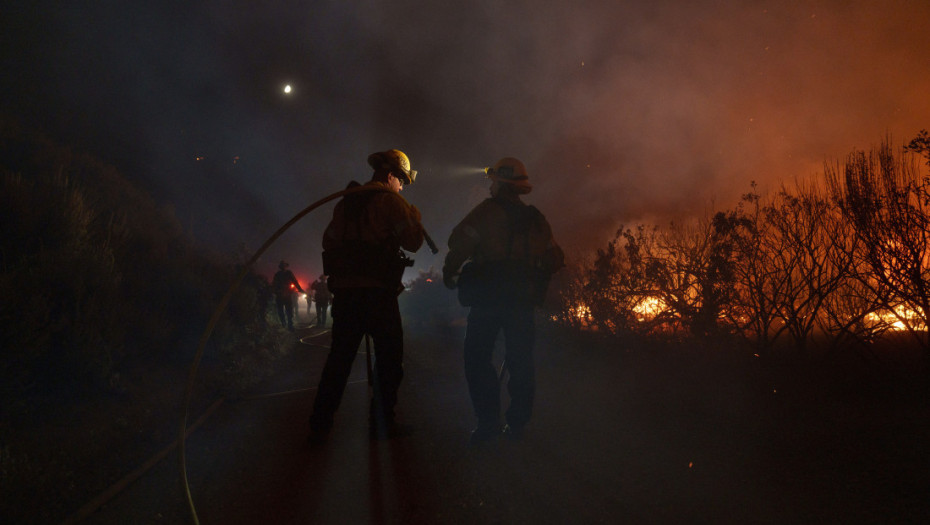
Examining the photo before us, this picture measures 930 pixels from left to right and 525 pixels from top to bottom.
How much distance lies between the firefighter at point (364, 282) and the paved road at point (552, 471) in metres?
0.50

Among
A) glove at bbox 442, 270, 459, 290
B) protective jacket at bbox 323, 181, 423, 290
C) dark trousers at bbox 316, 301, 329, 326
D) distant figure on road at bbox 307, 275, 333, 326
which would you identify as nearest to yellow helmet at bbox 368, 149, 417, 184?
protective jacket at bbox 323, 181, 423, 290

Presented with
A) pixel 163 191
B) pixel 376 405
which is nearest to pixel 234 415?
pixel 376 405

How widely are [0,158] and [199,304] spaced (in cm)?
413

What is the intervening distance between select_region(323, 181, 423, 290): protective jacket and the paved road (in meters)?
1.30

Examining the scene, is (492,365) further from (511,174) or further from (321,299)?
(321,299)

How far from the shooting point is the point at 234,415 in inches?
204

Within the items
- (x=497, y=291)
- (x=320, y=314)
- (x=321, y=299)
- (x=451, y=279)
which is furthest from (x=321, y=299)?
(x=497, y=291)

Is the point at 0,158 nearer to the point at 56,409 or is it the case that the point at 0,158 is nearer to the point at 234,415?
the point at 56,409

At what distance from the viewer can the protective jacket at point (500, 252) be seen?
367 cm

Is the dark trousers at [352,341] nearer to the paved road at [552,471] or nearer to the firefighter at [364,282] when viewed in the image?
the firefighter at [364,282]

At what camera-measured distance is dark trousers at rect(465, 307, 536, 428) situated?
3693 mm

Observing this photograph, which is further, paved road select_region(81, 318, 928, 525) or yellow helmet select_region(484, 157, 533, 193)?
yellow helmet select_region(484, 157, 533, 193)

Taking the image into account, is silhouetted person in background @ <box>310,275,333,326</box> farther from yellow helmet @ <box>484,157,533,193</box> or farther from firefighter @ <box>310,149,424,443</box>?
yellow helmet @ <box>484,157,533,193</box>

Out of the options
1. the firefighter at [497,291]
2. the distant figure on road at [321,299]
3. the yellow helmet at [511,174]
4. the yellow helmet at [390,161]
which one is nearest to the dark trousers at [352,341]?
the firefighter at [497,291]
